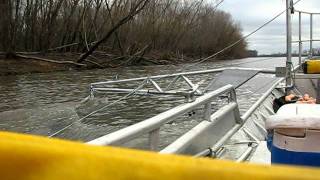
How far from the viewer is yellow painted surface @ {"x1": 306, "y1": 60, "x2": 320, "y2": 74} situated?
241 inches

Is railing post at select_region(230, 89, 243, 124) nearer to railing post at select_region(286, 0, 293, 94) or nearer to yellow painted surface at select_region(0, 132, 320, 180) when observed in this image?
railing post at select_region(286, 0, 293, 94)

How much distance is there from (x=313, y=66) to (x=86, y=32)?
33988mm

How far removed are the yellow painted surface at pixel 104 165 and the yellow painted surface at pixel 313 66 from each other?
535cm

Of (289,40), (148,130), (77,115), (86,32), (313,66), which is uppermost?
(86,32)

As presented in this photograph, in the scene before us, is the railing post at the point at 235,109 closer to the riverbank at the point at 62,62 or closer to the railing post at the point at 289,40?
the railing post at the point at 289,40

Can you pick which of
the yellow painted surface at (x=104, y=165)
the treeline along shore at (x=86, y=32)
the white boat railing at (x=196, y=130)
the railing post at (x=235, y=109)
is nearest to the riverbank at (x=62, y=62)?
the treeline along shore at (x=86, y=32)

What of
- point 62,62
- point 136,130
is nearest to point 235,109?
point 136,130

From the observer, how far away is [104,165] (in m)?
1.14

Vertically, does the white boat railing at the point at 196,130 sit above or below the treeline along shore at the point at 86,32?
below

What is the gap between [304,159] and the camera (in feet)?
7.29

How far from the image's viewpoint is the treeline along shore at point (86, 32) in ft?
102

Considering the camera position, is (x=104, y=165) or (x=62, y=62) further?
(x=62, y=62)

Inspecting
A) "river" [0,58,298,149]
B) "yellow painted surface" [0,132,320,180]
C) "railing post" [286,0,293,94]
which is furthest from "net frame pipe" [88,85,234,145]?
"railing post" [286,0,293,94]

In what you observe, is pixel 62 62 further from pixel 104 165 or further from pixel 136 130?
pixel 104 165
